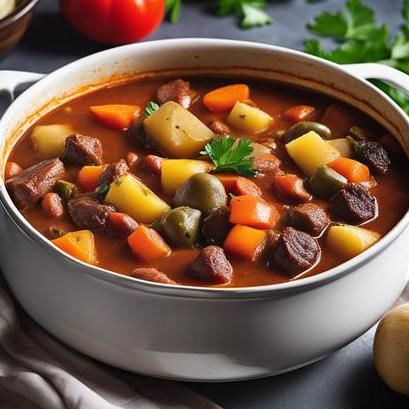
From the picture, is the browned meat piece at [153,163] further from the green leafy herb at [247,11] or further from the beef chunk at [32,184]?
the green leafy herb at [247,11]

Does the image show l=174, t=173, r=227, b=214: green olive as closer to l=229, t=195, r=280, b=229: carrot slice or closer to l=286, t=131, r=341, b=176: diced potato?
l=229, t=195, r=280, b=229: carrot slice

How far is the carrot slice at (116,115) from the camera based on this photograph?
421 centimetres

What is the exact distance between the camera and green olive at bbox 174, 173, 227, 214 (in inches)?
141

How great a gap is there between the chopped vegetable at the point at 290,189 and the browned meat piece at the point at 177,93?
0.74 meters

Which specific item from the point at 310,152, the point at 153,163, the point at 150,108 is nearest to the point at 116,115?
the point at 150,108

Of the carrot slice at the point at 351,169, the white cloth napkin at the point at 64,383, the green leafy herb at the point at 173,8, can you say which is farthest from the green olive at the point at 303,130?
the green leafy herb at the point at 173,8

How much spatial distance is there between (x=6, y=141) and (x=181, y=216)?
0.86 m

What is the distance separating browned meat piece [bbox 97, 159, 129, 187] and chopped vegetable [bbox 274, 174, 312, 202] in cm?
61

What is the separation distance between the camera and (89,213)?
3.60 meters

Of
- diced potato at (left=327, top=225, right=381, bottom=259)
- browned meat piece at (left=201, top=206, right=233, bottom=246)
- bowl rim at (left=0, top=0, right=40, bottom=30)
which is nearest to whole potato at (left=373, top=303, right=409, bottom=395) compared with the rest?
diced potato at (left=327, top=225, right=381, bottom=259)

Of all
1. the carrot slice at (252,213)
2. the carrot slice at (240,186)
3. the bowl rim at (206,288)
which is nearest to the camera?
the bowl rim at (206,288)

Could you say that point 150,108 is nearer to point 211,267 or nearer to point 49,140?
point 49,140

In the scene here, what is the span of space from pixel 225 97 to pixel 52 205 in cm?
107

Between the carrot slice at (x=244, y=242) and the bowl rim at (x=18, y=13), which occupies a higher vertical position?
the carrot slice at (x=244, y=242)
